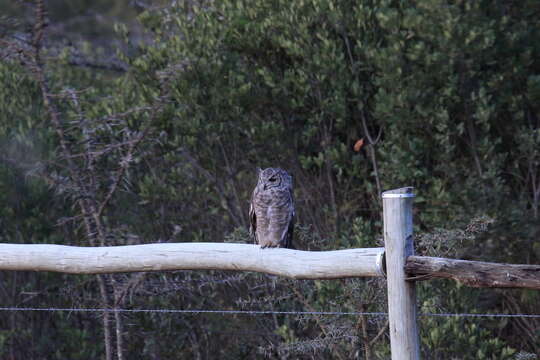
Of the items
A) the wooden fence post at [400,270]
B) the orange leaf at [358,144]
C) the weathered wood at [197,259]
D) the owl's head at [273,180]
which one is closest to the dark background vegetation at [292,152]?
the orange leaf at [358,144]

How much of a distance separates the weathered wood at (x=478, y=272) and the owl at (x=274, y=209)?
1.74 m

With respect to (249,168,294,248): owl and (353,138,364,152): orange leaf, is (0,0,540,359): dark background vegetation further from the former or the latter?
(249,168,294,248): owl

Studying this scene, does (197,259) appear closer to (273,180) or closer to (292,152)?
(273,180)

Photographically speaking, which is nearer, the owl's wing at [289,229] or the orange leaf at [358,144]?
the owl's wing at [289,229]

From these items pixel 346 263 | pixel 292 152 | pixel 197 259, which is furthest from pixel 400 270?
pixel 292 152

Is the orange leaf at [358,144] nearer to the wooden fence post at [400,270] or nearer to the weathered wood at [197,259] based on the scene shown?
the weathered wood at [197,259]

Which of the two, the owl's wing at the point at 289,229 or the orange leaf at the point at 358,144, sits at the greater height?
the orange leaf at the point at 358,144

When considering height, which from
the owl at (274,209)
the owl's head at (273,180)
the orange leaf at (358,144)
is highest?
the orange leaf at (358,144)

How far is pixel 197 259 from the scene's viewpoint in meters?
3.08

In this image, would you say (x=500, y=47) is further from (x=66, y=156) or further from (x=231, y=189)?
(x=66, y=156)

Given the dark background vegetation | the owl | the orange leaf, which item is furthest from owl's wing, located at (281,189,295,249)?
the orange leaf

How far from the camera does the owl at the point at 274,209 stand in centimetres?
427

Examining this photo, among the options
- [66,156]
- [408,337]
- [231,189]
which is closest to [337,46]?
[231,189]

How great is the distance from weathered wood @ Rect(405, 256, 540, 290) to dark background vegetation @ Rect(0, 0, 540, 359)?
227cm
